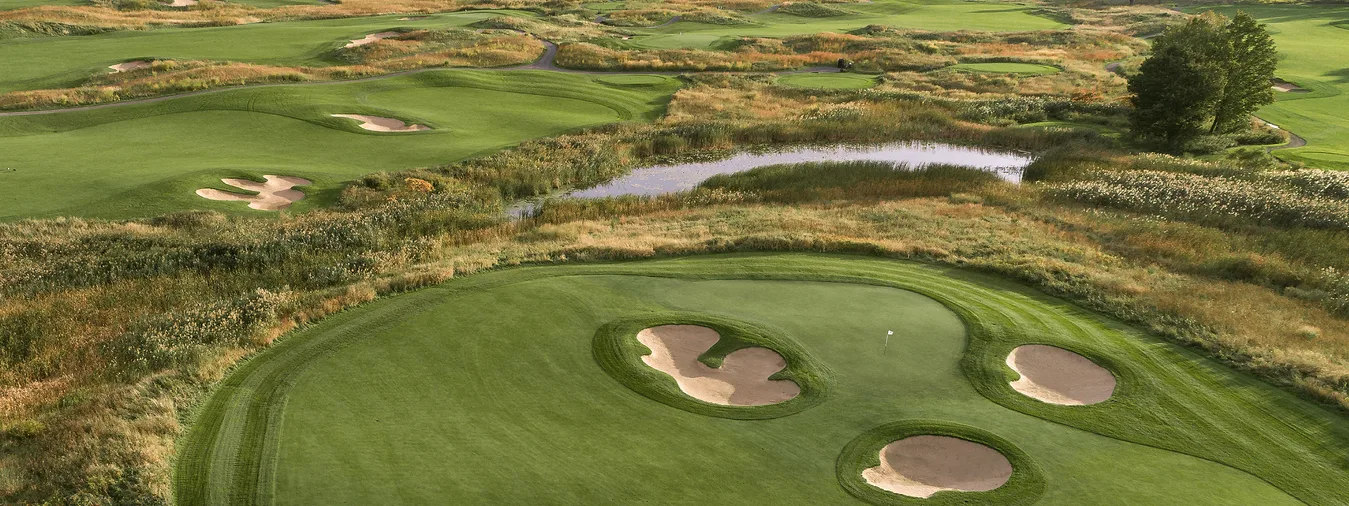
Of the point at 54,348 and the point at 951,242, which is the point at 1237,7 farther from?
the point at 54,348

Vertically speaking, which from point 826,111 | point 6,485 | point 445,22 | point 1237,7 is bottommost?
point 6,485

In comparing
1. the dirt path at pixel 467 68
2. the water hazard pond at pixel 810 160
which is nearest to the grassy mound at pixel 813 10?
the dirt path at pixel 467 68

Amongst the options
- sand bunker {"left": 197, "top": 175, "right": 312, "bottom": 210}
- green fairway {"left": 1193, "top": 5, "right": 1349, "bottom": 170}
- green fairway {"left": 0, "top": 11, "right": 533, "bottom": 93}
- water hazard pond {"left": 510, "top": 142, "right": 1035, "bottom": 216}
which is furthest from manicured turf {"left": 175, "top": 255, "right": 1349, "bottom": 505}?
green fairway {"left": 0, "top": 11, "right": 533, "bottom": 93}

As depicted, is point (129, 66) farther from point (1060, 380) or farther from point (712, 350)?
point (1060, 380)

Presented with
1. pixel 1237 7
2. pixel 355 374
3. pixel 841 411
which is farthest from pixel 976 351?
pixel 1237 7

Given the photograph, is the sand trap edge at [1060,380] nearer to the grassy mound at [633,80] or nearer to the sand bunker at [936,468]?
the sand bunker at [936,468]

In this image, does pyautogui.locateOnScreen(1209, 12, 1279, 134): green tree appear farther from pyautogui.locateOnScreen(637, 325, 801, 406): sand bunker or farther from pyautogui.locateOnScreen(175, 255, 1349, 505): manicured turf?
pyautogui.locateOnScreen(637, 325, 801, 406): sand bunker

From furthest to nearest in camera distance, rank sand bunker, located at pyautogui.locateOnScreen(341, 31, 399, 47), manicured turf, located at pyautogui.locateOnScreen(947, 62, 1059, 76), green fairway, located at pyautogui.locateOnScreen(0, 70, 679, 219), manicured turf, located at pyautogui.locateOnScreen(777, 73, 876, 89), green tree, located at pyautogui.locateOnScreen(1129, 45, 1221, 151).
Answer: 1. manicured turf, located at pyautogui.locateOnScreen(947, 62, 1059, 76)
2. sand bunker, located at pyautogui.locateOnScreen(341, 31, 399, 47)
3. manicured turf, located at pyautogui.locateOnScreen(777, 73, 876, 89)
4. green tree, located at pyautogui.locateOnScreen(1129, 45, 1221, 151)
5. green fairway, located at pyautogui.locateOnScreen(0, 70, 679, 219)
